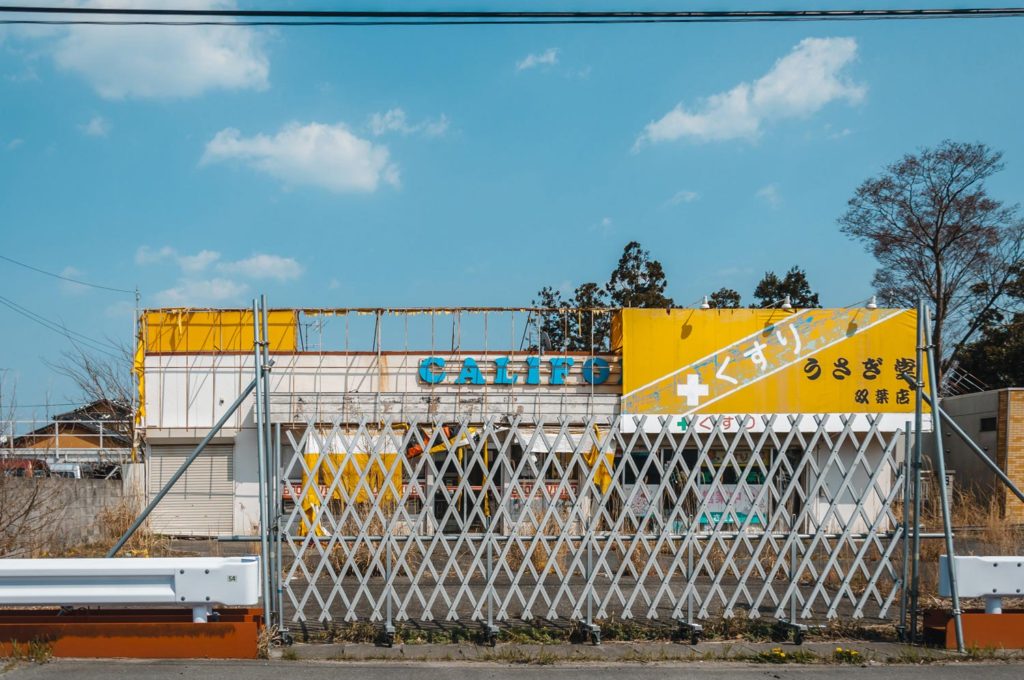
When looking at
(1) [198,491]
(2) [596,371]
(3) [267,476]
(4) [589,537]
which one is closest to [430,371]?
(2) [596,371]

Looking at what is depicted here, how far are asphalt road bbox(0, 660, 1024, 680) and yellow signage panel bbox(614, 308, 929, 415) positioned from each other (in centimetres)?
1282

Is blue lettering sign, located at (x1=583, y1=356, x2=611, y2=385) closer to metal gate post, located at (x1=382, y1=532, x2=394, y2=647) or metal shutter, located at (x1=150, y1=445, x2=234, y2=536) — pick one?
metal shutter, located at (x1=150, y1=445, x2=234, y2=536)

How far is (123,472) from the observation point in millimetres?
19672

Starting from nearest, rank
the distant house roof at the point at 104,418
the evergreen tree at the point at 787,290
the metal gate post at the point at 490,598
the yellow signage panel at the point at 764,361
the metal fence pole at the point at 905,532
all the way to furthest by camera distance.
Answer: the metal gate post at the point at 490,598 < the metal fence pole at the point at 905,532 < the yellow signage panel at the point at 764,361 < the distant house roof at the point at 104,418 < the evergreen tree at the point at 787,290

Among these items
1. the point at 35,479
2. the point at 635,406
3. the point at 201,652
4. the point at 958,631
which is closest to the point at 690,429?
the point at 958,631

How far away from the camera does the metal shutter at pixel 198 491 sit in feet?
65.9

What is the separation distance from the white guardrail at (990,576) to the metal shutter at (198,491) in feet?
54.2

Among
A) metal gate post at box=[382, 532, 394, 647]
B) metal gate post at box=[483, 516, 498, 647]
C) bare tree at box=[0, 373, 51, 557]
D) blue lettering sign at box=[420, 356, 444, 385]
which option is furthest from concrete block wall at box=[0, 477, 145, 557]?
blue lettering sign at box=[420, 356, 444, 385]

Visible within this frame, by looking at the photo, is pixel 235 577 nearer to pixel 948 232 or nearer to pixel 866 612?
pixel 866 612

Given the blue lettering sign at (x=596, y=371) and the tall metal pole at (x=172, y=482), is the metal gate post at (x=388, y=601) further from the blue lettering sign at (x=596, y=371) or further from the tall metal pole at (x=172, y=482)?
the blue lettering sign at (x=596, y=371)

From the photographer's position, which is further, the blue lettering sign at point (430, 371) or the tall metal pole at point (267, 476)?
the blue lettering sign at point (430, 371)

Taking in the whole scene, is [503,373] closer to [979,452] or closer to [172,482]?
[172,482]

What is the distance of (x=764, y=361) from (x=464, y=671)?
1475 centimetres

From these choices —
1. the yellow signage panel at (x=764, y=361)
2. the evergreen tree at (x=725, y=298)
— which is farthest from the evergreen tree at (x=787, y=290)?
the yellow signage panel at (x=764, y=361)
